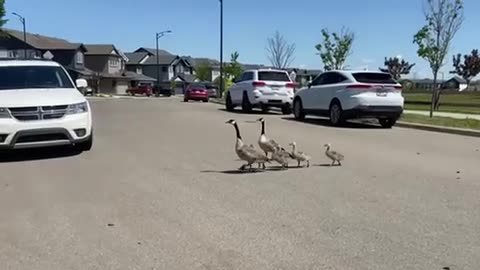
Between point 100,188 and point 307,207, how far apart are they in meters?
2.64

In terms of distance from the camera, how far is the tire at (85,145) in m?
10.4

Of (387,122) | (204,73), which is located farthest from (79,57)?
(387,122)

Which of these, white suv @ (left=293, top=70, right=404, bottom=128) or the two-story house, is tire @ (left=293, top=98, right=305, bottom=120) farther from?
the two-story house

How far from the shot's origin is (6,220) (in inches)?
227

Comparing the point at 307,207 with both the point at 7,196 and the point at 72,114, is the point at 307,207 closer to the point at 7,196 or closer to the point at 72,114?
the point at 7,196

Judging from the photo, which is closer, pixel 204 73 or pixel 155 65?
pixel 155 65

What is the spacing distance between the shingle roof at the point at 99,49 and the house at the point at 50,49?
215 inches

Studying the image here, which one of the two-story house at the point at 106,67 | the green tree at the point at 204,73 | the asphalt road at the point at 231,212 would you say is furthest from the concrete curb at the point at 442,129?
the green tree at the point at 204,73

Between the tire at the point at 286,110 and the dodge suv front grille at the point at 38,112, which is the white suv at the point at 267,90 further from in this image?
the dodge suv front grille at the point at 38,112

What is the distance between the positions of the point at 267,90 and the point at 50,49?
6120 cm

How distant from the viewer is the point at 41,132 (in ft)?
31.0

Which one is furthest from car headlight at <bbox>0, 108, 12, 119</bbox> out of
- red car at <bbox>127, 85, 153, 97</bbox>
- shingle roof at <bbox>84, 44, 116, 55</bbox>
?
shingle roof at <bbox>84, 44, 116, 55</bbox>

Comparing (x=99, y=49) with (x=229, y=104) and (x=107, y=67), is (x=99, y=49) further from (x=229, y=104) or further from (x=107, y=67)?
(x=229, y=104)

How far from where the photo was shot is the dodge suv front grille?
9.39 metres
